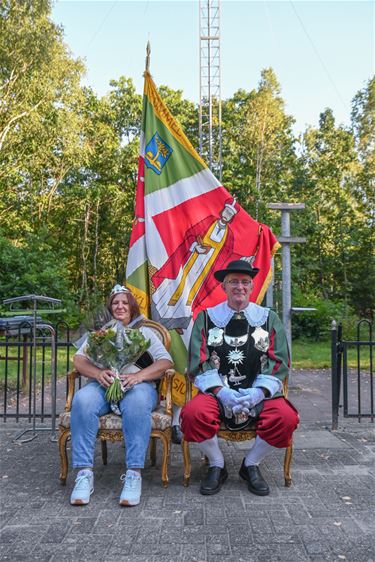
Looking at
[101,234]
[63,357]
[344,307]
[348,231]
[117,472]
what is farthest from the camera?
[101,234]

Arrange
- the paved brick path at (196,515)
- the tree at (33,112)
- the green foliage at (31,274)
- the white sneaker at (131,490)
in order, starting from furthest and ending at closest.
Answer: the tree at (33,112) → the green foliage at (31,274) → the white sneaker at (131,490) → the paved brick path at (196,515)


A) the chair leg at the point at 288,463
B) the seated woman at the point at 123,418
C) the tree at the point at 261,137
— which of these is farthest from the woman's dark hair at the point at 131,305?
the tree at the point at 261,137

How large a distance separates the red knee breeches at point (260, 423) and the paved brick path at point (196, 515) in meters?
0.37

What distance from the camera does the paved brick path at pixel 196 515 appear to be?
252cm

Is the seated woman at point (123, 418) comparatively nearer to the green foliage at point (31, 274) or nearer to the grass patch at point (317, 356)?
the grass patch at point (317, 356)

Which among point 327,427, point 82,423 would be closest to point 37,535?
point 82,423

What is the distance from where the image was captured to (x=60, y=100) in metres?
17.8

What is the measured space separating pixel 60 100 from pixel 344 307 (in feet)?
38.9

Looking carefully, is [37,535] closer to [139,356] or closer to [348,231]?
[139,356]

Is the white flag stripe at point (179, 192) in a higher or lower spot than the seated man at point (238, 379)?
higher

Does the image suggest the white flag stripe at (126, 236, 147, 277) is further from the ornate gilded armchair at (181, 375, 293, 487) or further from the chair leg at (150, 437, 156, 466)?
the ornate gilded armchair at (181, 375, 293, 487)

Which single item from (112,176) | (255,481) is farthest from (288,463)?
(112,176)

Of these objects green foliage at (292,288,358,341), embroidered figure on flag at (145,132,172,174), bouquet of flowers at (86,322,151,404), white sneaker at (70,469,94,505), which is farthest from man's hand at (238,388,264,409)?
green foliage at (292,288,358,341)

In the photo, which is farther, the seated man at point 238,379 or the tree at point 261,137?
the tree at point 261,137
